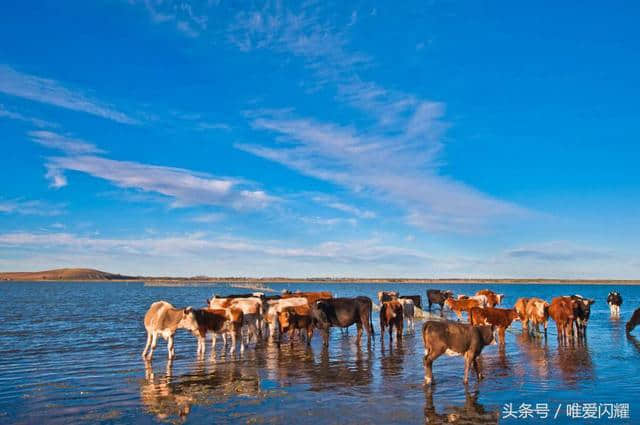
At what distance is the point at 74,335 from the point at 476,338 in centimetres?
1776

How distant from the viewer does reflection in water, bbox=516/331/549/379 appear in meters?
13.5

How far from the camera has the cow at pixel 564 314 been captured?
784 inches

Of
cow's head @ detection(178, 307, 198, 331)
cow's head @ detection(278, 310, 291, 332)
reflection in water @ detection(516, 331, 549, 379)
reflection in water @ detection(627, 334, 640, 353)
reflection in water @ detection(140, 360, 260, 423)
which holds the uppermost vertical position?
cow's head @ detection(178, 307, 198, 331)

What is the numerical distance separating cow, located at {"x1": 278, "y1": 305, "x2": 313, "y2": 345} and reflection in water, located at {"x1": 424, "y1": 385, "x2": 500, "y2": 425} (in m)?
9.08

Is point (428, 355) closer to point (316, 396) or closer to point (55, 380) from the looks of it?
point (316, 396)

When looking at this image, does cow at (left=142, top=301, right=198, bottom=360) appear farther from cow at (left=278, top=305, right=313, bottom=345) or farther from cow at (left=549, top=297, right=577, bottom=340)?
cow at (left=549, top=297, right=577, bottom=340)

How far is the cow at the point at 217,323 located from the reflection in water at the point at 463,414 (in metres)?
8.15

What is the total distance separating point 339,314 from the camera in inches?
737

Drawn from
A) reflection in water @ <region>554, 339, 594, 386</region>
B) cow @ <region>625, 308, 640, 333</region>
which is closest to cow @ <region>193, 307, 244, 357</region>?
reflection in water @ <region>554, 339, 594, 386</region>

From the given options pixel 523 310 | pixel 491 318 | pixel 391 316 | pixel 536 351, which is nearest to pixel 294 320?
pixel 391 316

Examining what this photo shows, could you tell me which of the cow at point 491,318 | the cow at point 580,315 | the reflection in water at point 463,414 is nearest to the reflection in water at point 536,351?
the cow at point 491,318

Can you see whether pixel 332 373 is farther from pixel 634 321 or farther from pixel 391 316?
pixel 634 321

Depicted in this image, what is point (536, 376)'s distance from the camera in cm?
1256

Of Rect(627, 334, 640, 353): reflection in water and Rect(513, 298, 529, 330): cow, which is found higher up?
Rect(513, 298, 529, 330): cow
